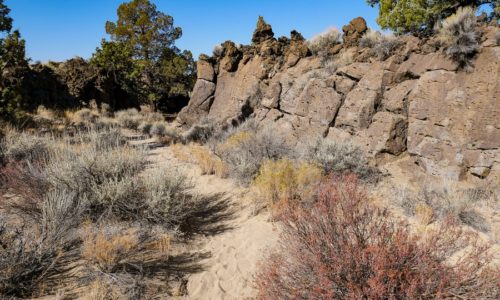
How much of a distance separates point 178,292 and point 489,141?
21.2ft

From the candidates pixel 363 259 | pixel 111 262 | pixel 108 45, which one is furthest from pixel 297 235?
pixel 108 45

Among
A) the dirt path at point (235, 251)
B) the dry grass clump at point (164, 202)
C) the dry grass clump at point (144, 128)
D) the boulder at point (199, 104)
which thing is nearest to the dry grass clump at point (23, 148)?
the dry grass clump at point (164, 202)

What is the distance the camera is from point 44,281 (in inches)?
129

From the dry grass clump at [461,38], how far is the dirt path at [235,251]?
18.6 ft

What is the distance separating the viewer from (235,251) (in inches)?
166

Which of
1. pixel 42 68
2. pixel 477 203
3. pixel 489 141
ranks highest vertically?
pixel 42 68

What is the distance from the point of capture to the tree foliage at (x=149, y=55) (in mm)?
19359

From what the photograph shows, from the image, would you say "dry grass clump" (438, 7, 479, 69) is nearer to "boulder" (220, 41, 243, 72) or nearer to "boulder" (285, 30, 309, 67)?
"boulder" (285, 30, 309, 67)

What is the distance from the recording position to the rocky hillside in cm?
620

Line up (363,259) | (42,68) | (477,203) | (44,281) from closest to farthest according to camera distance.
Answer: (363,259) < (44,281) < (477,203) < (42,68)

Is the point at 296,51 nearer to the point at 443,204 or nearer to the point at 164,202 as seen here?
the point at 443,204

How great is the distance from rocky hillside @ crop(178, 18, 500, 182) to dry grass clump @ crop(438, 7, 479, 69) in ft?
0.55

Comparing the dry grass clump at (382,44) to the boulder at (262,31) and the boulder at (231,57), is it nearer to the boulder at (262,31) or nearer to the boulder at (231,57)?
the boulder at (262,31)

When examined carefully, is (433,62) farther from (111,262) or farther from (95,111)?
(95,111)
